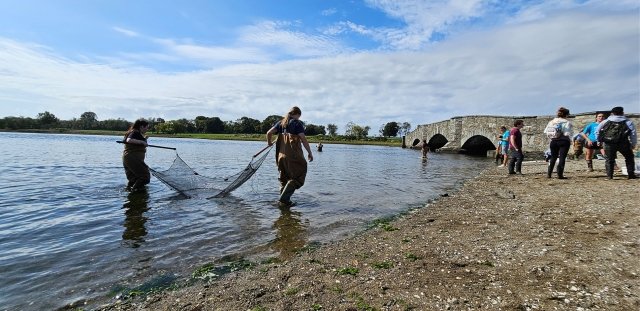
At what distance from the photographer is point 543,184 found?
12273mm

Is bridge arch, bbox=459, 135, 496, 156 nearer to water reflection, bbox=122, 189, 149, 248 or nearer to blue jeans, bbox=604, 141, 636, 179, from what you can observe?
blue jeans, bbox=604, 141, 636, 179

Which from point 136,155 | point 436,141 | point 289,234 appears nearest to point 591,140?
point 289,234

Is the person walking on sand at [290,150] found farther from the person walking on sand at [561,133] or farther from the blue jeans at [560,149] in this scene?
the blue jeans at [560,149]

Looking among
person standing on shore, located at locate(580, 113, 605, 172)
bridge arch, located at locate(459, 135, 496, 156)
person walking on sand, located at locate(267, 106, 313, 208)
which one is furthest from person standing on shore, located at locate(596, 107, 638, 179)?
bridge arch, located at locate(459, 135, 496, 156)

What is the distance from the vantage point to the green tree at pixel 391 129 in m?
163

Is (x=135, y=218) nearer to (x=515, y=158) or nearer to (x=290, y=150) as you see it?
(x=290, y=150)

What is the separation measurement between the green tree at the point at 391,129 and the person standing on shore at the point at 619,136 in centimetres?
15348

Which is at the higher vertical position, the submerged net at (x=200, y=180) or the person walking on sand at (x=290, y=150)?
the person walking on sand at (x=290, y=150)

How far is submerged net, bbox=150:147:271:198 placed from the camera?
11438 mm

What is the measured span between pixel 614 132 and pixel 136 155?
1528 centimetres

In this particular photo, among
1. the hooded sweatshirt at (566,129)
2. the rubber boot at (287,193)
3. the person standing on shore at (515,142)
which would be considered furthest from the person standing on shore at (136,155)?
the person standing on shore at (515,142)

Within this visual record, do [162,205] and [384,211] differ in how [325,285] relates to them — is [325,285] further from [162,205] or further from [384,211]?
[162,205]

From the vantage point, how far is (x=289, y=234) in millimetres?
7094

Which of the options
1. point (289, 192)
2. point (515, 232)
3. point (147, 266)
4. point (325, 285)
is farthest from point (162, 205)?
point (515, 232)
